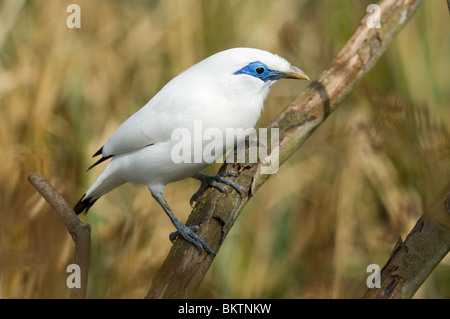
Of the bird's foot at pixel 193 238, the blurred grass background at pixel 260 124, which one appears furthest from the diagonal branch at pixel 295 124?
the blurred grass background at pixel 260 124

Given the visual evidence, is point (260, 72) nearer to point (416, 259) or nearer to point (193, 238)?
point (193, 238)

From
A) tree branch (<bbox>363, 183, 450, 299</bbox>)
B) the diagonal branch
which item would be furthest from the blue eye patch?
tree branch (<bbox>363, 183, 450, 299</bbox>)

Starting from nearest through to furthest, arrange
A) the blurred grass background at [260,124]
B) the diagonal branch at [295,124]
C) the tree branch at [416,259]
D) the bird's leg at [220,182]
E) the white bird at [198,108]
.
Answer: the tree branch at [416,259] → the diagonal branch at [295,124] → the white bird at [198,108] → the bird's leg at [220,182] → the blurred grass background at [260,124]

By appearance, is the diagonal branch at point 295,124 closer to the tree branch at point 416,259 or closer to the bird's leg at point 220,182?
the bird's leg at point 220,182

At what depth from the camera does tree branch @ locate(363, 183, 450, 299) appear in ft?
6.10

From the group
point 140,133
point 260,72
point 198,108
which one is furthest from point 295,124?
point 140,133

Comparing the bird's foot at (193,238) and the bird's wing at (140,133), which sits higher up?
the bird's wing at (140,133)

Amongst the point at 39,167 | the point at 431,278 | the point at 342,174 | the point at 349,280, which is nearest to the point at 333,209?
the point at 342,174

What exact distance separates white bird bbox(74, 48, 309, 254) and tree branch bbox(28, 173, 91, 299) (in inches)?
17.8

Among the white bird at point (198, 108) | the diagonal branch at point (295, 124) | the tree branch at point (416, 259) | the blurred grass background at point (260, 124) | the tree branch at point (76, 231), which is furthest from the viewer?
the blurred grass background at point (260, 124)

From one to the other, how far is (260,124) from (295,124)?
882 millimetres

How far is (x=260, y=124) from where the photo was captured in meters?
3.38

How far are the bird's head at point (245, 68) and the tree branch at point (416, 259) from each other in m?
0.80

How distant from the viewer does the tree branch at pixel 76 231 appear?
172 cm
